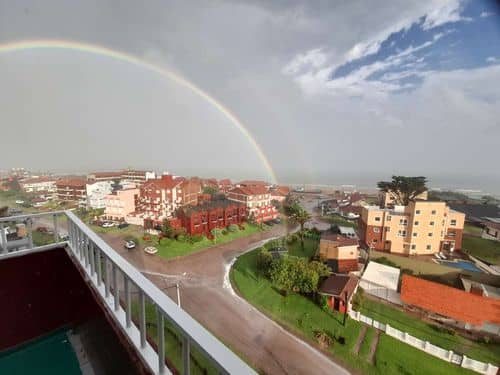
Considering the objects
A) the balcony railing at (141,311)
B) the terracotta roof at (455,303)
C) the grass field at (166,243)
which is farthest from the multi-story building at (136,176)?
the terracotta roof at (455,303)

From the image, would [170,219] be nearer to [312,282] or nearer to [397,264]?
[312,282]

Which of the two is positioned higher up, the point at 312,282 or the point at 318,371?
the point at 312,282

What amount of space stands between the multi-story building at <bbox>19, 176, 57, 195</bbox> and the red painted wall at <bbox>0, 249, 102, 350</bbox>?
607cm

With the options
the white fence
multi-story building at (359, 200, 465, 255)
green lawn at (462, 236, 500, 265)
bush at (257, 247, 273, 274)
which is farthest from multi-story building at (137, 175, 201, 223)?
green lawn at (462, 236, 500, 265)

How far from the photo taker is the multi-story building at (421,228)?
6168mm

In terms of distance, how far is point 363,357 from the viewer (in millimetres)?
3738

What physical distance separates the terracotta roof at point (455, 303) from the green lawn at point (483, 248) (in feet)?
7.59

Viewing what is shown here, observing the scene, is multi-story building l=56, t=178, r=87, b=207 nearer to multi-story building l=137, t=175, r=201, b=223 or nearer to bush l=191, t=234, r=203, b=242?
multi-story building l=137, t=175, r=201, b=223

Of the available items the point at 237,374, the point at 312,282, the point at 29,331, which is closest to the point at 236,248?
the point at 312,282

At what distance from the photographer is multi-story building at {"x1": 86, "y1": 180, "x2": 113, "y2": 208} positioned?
295 inches

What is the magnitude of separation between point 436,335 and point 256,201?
321 inches

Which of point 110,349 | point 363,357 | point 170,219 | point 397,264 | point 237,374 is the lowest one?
point 363,357

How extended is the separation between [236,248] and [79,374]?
672cm

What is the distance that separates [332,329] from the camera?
4.12m
